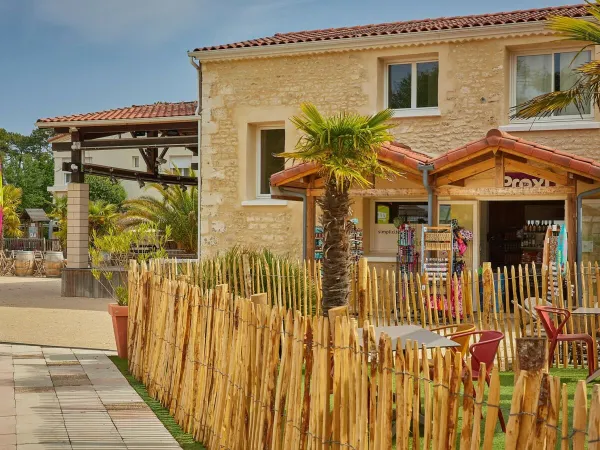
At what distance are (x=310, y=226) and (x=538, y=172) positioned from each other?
12.9 feet

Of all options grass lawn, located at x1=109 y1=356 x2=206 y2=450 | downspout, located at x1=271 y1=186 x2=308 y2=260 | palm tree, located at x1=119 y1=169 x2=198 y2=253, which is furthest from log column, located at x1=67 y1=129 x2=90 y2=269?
grass lawn, located at x1=109 y1=356 x2=206 y2=450

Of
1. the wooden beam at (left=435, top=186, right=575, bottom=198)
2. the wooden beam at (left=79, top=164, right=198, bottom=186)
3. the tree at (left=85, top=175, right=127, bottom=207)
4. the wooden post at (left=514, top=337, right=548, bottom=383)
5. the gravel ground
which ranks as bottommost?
the gravel ground

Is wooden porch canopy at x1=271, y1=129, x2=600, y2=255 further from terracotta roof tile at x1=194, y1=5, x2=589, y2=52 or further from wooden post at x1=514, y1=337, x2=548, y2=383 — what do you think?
wooden post at x1=514, y1=337, x2=548, y2=383

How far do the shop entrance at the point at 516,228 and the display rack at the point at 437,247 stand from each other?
11.3 feet

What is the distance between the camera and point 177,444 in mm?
6344

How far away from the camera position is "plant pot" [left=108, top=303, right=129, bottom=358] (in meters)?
10.1


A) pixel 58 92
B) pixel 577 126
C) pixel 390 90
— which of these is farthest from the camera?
pixel 58 92

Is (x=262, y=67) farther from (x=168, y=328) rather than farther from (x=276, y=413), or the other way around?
(x=276, y=413)

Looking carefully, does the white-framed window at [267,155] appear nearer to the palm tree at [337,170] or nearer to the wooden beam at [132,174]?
the wooden beam at [132,174]

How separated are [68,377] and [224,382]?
11.7 ft

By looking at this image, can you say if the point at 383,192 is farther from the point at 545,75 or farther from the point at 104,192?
the point at 104,192

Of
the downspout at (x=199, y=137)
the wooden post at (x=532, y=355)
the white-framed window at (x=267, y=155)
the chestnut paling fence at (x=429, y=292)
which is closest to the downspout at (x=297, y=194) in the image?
the white-framed window at (x=267, y=155)

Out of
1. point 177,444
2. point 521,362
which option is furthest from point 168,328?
point 521,362

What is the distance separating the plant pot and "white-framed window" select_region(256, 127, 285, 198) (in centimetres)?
794
